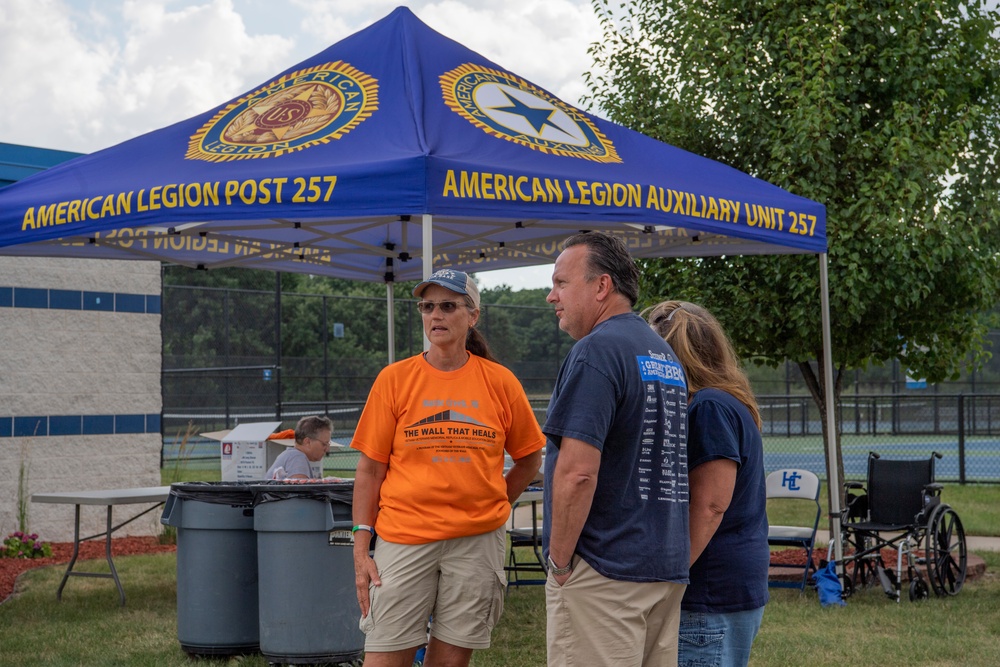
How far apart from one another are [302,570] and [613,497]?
3.28 metres

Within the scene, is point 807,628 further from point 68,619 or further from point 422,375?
point 68,619

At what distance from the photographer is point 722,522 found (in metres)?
3.40

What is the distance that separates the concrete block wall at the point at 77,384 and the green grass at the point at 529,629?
1.89 metres

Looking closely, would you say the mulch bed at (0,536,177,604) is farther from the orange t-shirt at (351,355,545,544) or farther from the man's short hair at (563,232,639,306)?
the man's short hair at (563,232,639,306)

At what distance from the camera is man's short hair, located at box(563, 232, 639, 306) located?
129 inches

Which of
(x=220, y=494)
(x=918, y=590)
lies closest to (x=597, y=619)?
(x=220, y=494)

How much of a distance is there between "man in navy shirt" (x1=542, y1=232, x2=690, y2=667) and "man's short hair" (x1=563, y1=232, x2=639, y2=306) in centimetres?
14

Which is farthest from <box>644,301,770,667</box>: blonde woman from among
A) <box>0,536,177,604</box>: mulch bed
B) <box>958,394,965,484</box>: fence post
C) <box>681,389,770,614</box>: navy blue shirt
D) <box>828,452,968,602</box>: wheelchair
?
<box>958,394,965,484</box>: fence post

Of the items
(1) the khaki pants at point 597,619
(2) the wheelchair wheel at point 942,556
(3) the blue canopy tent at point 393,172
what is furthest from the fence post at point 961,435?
(1) the khaki pants at point 597,619

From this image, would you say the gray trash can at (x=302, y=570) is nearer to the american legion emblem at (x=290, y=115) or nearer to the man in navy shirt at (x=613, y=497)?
the american legion emblem at (x=290, y=115)

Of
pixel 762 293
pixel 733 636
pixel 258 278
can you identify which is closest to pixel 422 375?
pixel 733 636

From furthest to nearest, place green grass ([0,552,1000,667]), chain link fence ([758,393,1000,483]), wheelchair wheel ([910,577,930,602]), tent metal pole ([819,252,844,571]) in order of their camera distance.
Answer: chain link fence ([758,393,1000,483])
wheelchair wheel ([910,577,930,602])
tent metal pole ([819,252,844,571])
green grass ([0,552,1000,667])

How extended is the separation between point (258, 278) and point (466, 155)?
160 ft

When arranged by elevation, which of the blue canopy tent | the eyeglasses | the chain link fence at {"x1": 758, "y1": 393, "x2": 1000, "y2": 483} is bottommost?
the chain link fence at {"x1": 758, "y1": 393, "x2": 1000, "y2": 483}
